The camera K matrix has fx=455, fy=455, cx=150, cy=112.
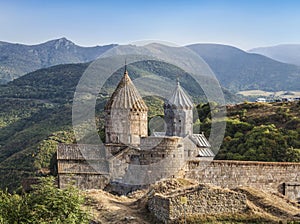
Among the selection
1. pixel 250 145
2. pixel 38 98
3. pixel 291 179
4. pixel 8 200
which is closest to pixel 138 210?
pixel 8 200

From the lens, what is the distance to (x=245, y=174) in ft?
72.1

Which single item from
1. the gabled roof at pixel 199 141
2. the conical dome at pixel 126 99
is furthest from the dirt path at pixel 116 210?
the gabled roof at pixel 199 141

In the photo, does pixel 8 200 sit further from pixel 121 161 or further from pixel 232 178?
pixel 232 178

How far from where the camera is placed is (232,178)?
21875mm

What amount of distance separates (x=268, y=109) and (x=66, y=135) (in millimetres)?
25945

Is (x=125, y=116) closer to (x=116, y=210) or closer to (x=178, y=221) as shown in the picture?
(x=116, y=210)

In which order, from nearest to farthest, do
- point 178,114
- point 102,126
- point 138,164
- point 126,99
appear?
point 138,164 < point 126,99 < point 178,114 < point 102,126

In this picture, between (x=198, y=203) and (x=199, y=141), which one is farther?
(x=199, y=141)

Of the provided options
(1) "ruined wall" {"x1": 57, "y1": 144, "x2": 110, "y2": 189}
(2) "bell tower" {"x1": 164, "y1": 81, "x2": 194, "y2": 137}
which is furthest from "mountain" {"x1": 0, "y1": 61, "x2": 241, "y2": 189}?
(1) "ruined wall" {"x1": 57, "y1": 144, "x2": 110, "y2": 189}

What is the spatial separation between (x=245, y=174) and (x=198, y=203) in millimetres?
8780

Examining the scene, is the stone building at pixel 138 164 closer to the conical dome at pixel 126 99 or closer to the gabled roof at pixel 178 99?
the conical dome at pixel 126 99

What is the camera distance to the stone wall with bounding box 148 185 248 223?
1351cm

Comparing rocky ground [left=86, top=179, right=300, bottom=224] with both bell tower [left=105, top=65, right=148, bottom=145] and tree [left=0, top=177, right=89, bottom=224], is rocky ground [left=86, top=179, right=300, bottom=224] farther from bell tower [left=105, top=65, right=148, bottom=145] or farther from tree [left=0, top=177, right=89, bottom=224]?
bell tower [left=105, top=65, right=148, bottom=145]

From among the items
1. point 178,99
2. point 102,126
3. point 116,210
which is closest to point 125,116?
point 178,99
